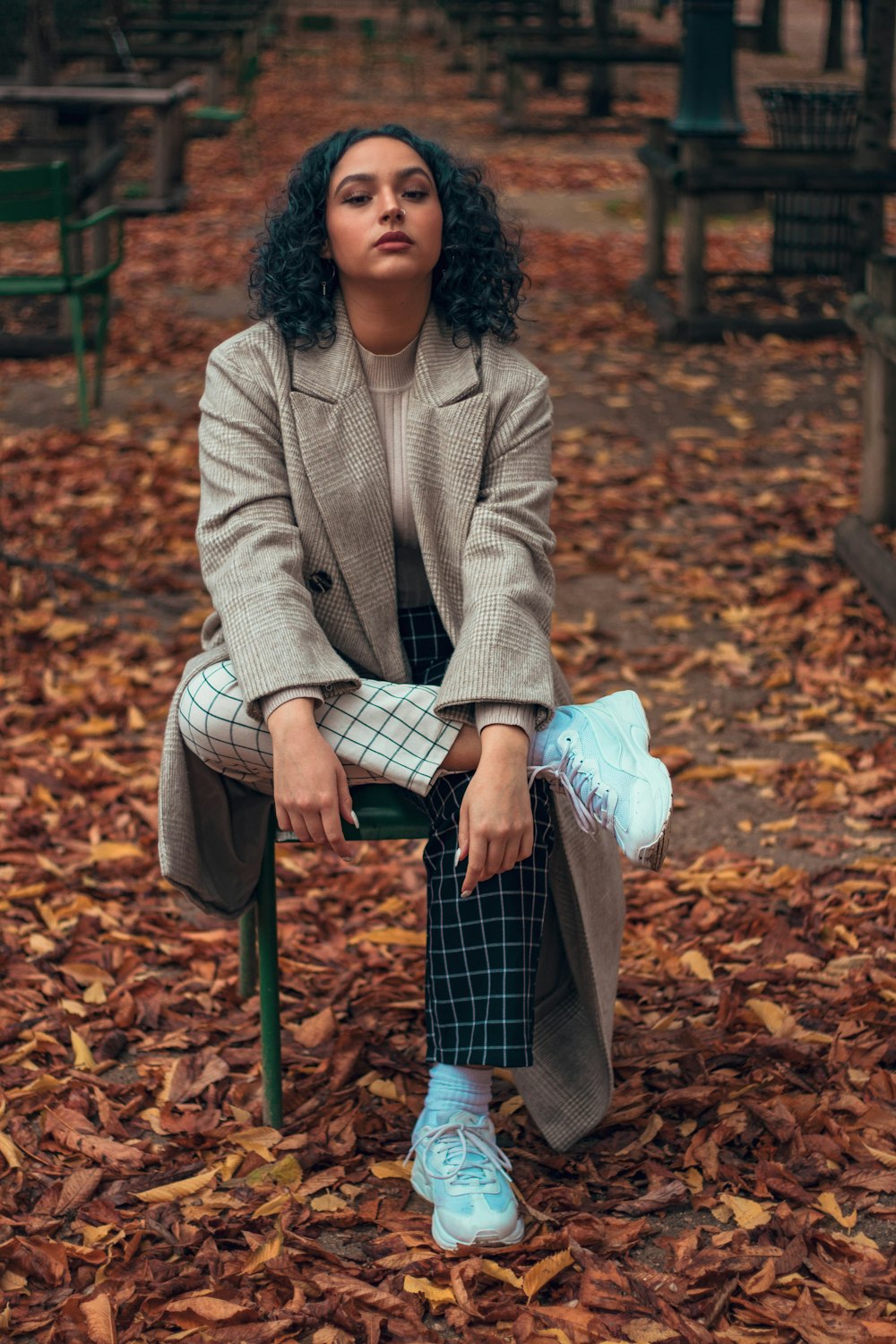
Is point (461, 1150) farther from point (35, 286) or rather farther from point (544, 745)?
point (35, 286)

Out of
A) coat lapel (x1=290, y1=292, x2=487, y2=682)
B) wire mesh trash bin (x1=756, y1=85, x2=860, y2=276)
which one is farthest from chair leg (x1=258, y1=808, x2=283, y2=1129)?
wire mesh trash bin (x1=756, y1=85, x2=860, y2=276)

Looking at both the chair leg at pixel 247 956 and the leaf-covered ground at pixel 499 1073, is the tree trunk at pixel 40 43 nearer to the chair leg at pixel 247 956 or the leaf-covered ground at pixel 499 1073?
the leaf-covered ground at pixel 499 1073

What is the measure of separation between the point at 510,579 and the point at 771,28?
2530 cm

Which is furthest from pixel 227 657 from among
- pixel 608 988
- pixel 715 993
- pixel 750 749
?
pixel 750 749

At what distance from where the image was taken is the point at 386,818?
8.26ft

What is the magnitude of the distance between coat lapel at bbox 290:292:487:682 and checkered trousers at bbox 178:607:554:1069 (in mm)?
206

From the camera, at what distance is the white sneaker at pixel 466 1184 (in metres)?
2.42

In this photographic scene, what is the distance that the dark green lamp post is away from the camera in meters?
10.5

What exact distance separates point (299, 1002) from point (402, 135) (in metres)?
1.69

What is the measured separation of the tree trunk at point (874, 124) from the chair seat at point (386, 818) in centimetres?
632

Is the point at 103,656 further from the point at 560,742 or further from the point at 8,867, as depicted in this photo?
the point at 560,742

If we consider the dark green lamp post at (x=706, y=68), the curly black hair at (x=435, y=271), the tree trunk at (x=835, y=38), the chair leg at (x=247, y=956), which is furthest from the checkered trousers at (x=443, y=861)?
the tree trunk at (x=835, y=38)

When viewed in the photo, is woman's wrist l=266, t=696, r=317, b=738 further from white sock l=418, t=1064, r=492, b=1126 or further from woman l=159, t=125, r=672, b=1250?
white sock l=418, t=1064, r=492, b=1126

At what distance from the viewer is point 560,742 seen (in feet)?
8.05
